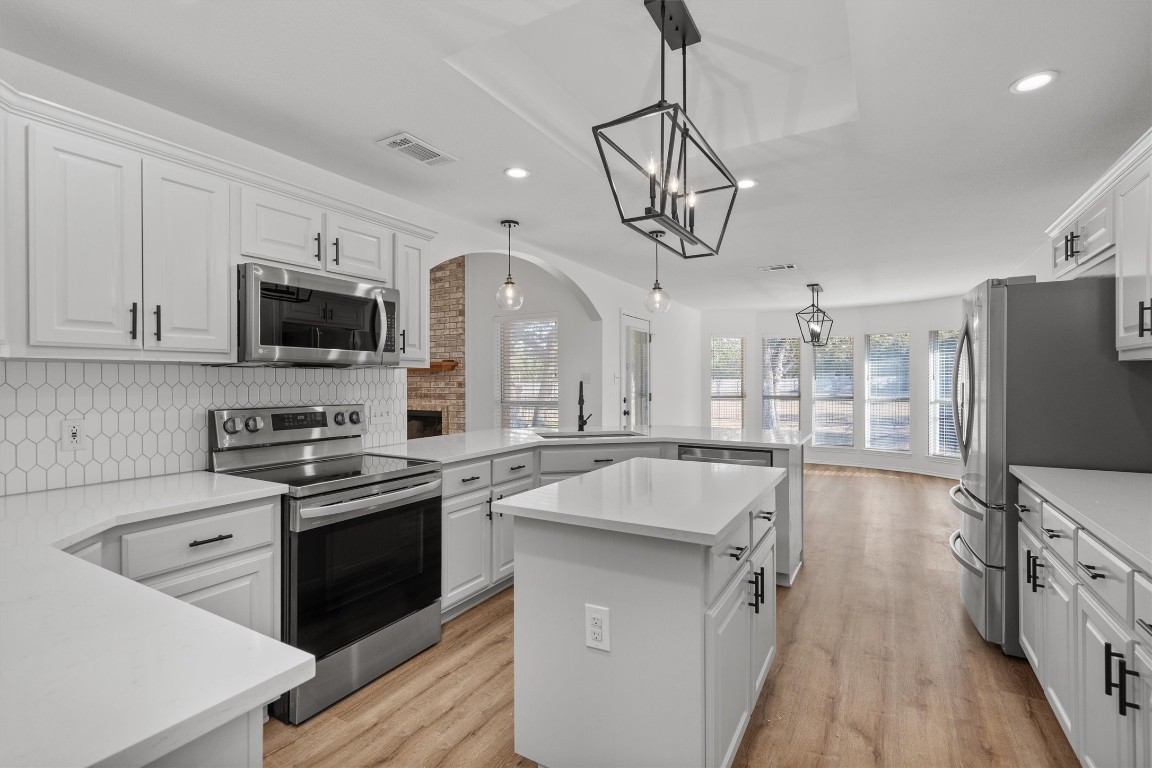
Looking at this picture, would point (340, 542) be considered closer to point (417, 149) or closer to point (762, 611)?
point (762, 611)

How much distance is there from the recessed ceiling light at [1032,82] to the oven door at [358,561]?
2.92 metres

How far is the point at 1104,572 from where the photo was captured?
1.60m

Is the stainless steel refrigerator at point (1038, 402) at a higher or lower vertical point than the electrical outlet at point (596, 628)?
higher

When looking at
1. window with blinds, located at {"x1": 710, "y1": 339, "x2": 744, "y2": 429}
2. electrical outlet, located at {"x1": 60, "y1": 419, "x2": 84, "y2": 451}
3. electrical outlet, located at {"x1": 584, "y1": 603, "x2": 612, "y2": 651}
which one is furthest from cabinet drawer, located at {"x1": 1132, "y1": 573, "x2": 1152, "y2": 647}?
window with blinds, located at {"x1": 710, "y1": 339, "x2": 744, "y2": 429}

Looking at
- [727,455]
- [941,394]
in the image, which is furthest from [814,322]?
[727,455]

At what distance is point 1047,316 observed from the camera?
8.37 feet

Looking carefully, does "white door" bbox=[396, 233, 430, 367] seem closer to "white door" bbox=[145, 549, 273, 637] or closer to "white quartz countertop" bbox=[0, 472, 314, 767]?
"white door" bbox=[145, 549, 273, 637]

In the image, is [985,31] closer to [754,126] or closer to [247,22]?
[754,126]

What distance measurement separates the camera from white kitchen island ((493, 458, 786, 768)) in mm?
1571

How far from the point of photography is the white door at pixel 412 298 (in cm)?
317

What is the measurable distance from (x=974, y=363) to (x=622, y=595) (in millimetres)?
2334

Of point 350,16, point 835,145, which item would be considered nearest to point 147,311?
point 350,16

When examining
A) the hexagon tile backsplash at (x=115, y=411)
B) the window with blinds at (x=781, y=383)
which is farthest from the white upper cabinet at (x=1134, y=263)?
the window with blinds at (x=781, y=383)

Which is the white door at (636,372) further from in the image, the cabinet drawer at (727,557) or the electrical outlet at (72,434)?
the electrical outlet at (72,434)
